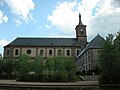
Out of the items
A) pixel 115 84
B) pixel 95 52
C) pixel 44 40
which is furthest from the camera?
pixel 44 40

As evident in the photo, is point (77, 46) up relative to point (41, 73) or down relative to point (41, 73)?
up

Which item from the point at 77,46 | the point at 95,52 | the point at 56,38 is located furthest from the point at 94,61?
the point at 56,38

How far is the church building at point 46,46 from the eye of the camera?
3529 inches

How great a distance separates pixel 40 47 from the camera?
299 ft

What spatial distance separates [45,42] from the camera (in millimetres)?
93500

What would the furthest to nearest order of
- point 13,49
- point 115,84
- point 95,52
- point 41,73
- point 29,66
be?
point 13,49
point 95,52
point 29,66
point 41,73
point 115,84

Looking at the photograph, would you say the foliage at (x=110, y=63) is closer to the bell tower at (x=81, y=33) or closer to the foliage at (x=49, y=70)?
the foliage at (x=49, y=70)

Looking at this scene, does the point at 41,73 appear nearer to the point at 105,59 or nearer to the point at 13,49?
the point at 105,59

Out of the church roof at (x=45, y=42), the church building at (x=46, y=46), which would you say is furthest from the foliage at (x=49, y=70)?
the church roof at (x=45, y=42)

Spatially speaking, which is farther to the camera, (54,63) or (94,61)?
(94,61)

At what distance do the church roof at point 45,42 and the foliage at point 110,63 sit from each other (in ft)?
190

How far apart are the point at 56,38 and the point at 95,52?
36689 millimetres

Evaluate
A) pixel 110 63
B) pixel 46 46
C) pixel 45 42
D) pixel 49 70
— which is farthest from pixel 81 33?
pixel 110 63

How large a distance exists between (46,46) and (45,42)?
276cm
